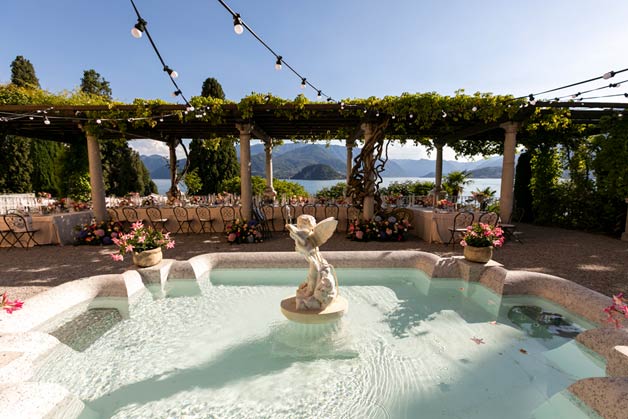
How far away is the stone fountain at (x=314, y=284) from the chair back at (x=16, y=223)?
856 cm

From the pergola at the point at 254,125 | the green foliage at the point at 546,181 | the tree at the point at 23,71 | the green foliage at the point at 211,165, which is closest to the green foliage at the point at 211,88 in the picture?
the green foliage at the point at 211,165

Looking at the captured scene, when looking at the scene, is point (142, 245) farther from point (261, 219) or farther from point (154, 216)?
point (154, 216)

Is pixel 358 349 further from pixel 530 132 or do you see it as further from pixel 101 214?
pixel 530 132

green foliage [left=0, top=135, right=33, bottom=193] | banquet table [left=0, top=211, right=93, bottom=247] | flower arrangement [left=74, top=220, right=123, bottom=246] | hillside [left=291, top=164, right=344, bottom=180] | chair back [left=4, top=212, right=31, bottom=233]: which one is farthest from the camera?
hillside [left=291, top=164, right=344, bottom=180]

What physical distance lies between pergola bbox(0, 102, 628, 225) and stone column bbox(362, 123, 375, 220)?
0.03 meters

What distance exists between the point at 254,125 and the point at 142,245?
565 cm

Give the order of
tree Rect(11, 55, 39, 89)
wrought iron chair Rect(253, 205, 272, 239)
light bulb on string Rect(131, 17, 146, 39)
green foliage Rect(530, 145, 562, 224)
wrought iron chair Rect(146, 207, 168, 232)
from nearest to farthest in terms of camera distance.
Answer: light bulb on string Rect(131, 17, 146, 39) → wrought iron chair Rect(253, 205, 272, 239) → wrought iron chair Rect(146, 207, 168, 232) → green foliage Rect(530, 145, 562, 224) → tree Rect(11, 55, 39, 89)

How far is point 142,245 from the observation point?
528 centimetres

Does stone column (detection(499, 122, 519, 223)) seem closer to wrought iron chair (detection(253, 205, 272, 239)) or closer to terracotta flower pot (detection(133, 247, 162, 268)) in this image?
wrought iron chair (detection(253, 205, 272, 239))

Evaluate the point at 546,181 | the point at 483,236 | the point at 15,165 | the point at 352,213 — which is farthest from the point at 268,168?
the point at 15,165

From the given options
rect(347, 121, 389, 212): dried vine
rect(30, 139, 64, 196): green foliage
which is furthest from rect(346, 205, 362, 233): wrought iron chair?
rect(30, 139, 64, 196): green foliage

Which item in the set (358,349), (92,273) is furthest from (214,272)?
(358,349)

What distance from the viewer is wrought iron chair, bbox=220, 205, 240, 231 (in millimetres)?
9742

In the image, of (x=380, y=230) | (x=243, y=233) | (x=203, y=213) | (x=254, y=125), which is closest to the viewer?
(x=243, y=233)
